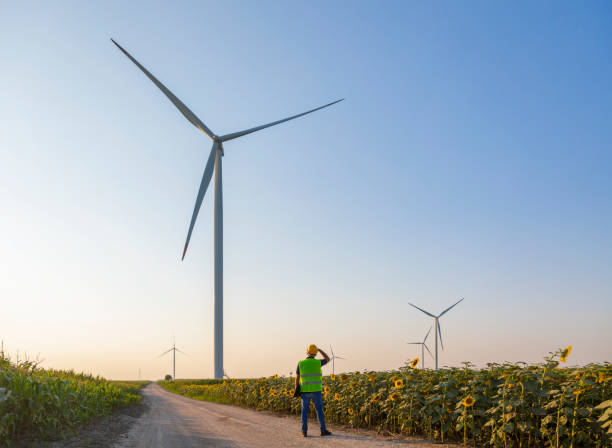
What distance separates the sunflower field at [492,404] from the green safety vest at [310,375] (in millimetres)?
1652

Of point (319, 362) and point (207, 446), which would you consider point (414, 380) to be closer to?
point (319, 362)

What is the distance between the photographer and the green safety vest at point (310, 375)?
14.2 meters

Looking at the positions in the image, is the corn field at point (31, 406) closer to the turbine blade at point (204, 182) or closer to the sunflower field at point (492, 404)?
the sunflower field at point (492, 404)

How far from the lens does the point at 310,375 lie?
14.2 metres

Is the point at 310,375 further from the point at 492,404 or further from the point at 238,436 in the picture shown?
the point at 492,404

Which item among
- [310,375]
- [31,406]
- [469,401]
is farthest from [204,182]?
[469,401]

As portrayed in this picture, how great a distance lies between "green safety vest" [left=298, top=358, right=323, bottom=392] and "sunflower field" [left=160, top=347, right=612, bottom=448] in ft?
5.42

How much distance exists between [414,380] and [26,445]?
9347 mm

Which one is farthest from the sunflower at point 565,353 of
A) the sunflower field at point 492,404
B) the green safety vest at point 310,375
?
the green safety vest at point 310,375

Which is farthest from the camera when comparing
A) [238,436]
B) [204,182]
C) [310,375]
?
[204,182]

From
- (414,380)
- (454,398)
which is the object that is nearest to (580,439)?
(454,398)

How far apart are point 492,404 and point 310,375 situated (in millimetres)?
5724

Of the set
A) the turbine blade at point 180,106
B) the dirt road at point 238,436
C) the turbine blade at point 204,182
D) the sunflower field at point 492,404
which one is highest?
the turbine blade at point 180,106

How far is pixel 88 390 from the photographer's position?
55.3ft
